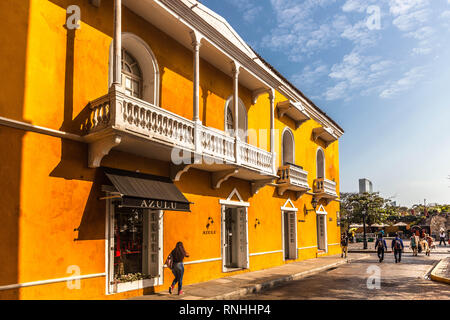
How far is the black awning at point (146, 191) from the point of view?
30.6 ft

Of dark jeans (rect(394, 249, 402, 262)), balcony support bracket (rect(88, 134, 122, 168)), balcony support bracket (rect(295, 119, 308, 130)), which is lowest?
dark jeans (rect(394, 249, 402, 262))

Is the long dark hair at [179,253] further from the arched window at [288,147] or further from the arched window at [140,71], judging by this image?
the arched window at [288,147]

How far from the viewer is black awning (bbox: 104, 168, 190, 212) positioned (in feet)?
30.6

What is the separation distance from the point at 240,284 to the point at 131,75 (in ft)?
25.1

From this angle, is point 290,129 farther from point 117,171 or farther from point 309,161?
point 117,171

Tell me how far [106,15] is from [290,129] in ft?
42.4

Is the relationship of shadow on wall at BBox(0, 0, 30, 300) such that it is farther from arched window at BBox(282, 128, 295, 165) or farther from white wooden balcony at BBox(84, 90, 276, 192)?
arched window at BBox(282, 128, 295, 165)

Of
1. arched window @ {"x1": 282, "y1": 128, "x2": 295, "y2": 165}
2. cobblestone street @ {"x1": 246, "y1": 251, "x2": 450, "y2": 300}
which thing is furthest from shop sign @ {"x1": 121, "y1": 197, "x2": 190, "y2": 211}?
arched window @ {"x1": 282, "y1": 128, "x2": 295, "y2": 165}

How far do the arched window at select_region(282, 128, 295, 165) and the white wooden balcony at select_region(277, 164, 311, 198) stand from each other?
4.01ft

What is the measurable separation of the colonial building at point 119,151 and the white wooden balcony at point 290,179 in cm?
259

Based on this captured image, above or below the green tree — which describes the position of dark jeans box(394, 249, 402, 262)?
below

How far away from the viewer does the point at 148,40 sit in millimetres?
11531

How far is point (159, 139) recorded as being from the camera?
9906 millimetres

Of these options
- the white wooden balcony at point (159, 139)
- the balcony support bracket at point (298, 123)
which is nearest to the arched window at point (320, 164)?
the balcony support bracket at point (298, 123)
